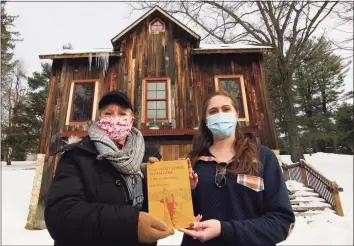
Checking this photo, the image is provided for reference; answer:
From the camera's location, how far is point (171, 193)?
194 centimetres

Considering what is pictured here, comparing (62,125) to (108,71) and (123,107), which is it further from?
(123,107)

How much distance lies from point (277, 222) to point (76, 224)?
1.45 meters

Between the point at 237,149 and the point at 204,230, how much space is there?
0.81m

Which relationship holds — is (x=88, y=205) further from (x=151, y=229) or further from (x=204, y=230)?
(x=204, y=230)

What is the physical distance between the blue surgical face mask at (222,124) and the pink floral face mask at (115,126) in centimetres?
81

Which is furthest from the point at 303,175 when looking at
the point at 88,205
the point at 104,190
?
the point at 88,205

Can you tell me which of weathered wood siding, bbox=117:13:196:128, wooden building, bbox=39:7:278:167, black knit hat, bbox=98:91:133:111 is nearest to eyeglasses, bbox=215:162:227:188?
black knit hat, bbox=98:91:133:111

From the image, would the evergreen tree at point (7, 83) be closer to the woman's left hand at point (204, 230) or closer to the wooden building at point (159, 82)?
the wooden building at point (159, 82)

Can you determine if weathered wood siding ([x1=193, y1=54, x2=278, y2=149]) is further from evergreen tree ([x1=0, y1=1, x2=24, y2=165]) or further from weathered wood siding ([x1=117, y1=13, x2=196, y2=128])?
evergreen tree ([x1=0, y1=1, x2=24, y2=165])

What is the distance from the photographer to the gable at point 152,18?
10562 mm

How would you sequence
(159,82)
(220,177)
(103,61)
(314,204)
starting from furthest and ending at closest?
1. (103,61)
2. (159,82)
3. (314,204)
4. (220,177)

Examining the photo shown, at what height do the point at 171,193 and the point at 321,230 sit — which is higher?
the point at 171,193

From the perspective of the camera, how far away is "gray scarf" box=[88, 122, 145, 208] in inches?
79.9

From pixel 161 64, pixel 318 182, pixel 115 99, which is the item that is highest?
pixel 161 64
